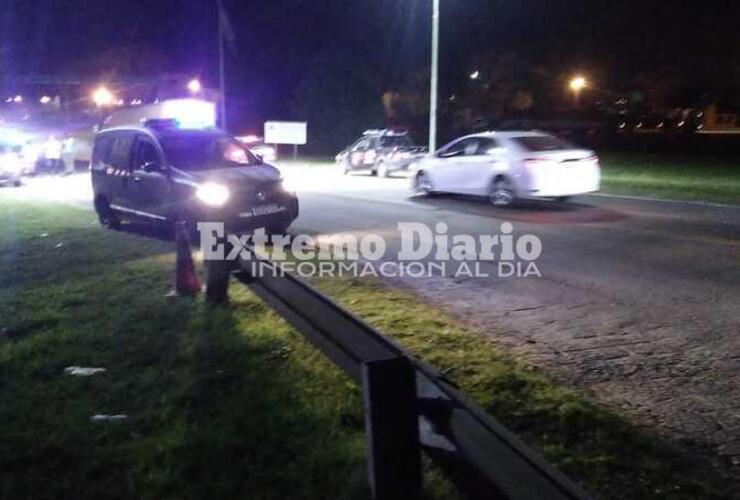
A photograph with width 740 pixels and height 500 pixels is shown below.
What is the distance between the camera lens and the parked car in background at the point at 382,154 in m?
26.3

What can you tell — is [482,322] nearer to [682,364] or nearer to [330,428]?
[682,364]

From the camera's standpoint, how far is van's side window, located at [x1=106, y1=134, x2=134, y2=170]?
13.1 m

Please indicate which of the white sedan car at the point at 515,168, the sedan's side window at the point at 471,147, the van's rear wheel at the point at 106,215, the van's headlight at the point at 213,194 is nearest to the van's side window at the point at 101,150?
the van's rear wheel at the point at 106,215

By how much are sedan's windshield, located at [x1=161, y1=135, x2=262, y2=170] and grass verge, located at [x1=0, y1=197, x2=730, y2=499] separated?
162 inches

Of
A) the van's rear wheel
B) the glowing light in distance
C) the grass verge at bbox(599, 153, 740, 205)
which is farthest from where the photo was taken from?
the glowing light in distance

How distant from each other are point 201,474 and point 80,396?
5.77ft

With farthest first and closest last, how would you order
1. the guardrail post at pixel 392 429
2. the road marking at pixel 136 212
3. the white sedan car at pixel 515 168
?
the white sedan car at pixel 515 168 < the road marking at pixel 136 212 < the guardrail post at pixel 392 429

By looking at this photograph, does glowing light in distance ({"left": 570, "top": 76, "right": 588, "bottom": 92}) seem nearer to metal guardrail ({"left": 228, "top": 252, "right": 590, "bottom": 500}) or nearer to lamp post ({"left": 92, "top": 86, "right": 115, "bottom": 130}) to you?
lamp post ({"left": 92, "top": 86, "right": 115, "bottom": 130})

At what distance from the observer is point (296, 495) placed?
382cm

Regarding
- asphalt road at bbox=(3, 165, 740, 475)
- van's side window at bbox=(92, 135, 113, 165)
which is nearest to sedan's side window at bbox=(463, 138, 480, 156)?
asphalt road at bbox=(3, 165, 740, 475)

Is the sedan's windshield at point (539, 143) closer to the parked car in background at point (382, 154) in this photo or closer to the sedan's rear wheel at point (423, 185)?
the sedan's rear wheel at point (423, 185)

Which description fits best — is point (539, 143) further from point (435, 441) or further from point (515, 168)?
point (435, 441)

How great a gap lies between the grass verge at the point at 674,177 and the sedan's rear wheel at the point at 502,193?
4.30 meters

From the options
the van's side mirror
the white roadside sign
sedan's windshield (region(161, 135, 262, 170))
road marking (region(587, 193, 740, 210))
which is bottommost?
road marking (region(587, 193, 740, 210))
